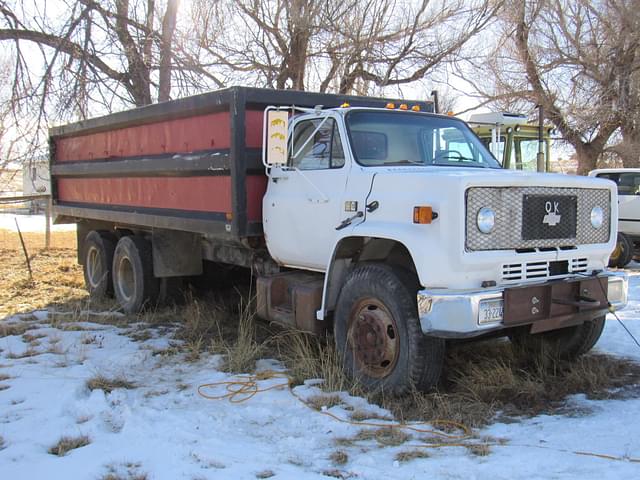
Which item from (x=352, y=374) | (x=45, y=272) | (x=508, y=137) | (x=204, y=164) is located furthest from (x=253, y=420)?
(x=508, y=137)

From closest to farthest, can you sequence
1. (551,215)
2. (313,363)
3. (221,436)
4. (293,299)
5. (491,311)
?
(221,436) < (491,311) < (551,215) < (313,363) < (293,299)

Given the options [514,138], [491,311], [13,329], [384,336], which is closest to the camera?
[491,311]

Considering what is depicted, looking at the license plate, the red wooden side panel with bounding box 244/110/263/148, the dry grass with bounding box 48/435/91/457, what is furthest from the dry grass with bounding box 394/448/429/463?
the red wooden side panel with bounding box 244/110/263/148

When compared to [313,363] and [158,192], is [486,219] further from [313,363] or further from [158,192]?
[158,192]

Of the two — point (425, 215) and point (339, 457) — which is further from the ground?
point (425, 215)

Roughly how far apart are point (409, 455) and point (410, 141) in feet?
9.95

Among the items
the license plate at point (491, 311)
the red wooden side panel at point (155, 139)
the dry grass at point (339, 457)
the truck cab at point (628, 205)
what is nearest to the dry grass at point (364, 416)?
the dry grass at point (339, 457)

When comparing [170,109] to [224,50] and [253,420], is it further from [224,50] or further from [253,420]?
[224,50]

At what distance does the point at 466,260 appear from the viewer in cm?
457

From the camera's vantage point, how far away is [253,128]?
6.45m

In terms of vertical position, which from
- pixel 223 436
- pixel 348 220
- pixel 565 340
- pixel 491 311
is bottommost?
pixel 223 436

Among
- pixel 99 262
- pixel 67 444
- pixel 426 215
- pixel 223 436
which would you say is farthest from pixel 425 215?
pixel 99 262

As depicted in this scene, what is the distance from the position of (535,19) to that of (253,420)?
19.8m

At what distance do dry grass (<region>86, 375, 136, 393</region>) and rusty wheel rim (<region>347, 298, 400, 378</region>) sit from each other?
1.89 metres
